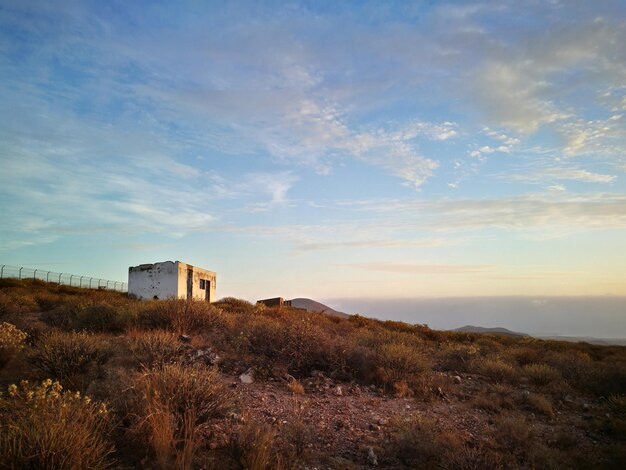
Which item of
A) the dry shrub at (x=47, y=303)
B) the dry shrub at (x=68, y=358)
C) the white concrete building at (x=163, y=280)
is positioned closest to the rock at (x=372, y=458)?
the dry shrub at (x=68, y=358)

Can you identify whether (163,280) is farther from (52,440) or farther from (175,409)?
(52,440)

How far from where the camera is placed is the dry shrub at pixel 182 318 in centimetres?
1203

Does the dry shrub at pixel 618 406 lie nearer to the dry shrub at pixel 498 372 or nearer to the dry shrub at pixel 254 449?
the dry shrub at pixel 498 372

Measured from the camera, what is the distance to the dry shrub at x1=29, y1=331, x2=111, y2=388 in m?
7.20

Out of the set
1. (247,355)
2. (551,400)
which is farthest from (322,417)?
(551,400)

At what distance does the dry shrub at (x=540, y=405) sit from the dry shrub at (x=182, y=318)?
859 centimetres

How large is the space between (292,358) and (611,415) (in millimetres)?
6572

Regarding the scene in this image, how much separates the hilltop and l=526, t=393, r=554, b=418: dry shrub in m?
0.03

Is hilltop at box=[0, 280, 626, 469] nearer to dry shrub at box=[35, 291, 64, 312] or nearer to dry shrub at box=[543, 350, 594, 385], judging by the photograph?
dry shrub at box=[543, 350, 594, 385]

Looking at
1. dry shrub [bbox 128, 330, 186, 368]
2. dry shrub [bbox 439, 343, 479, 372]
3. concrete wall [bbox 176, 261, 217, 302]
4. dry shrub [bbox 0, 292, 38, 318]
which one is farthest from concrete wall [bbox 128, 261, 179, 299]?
dry shrub [bbox 128, 330, 186, 368]

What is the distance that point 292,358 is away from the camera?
9.58 m

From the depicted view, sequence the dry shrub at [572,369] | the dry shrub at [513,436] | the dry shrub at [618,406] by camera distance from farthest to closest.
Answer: the dry shrub at [572,369] < the dry shrub at [618,406] < the dry shrub at [513,436]

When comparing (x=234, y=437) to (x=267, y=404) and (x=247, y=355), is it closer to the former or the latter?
(x=267, y=404)

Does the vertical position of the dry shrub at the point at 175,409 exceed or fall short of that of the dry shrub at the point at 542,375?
it exceeds it
